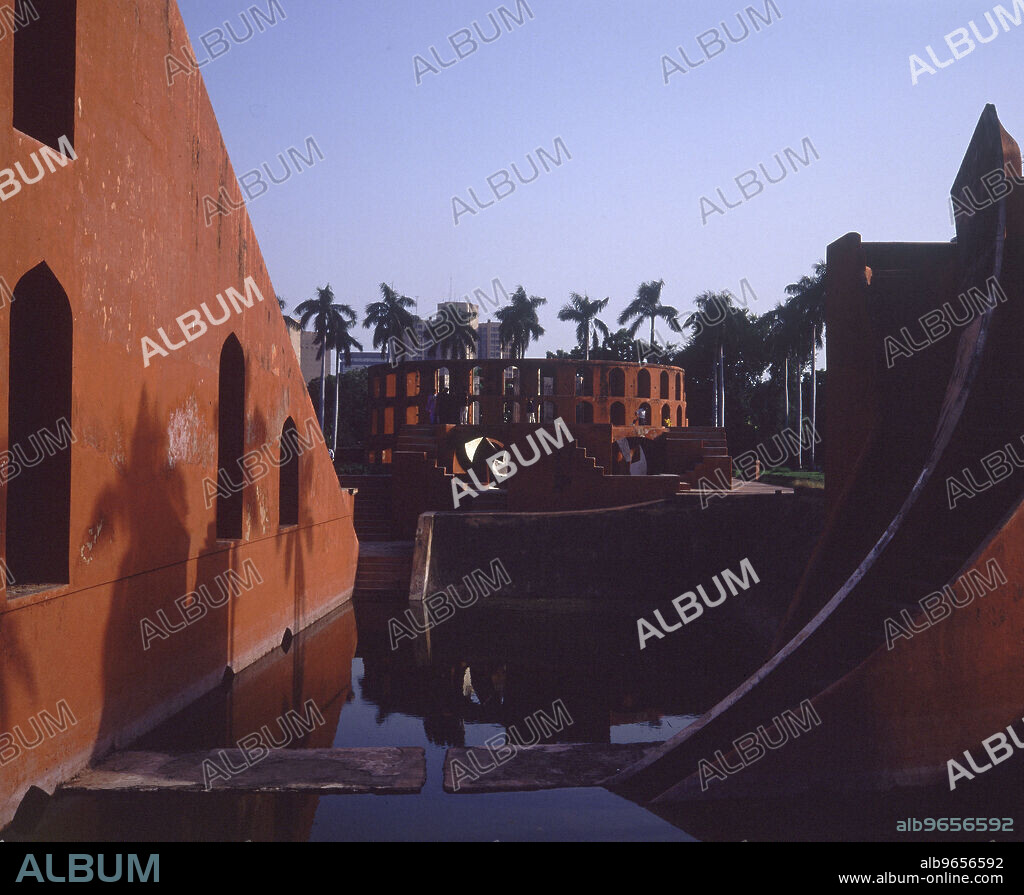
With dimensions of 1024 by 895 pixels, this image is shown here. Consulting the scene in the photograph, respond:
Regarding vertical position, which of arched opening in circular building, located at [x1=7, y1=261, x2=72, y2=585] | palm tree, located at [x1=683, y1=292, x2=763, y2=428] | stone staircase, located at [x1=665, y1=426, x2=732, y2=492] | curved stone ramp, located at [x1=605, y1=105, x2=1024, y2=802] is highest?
palm tree, located at [x1=683, y1=292, x2=763, y2=428]

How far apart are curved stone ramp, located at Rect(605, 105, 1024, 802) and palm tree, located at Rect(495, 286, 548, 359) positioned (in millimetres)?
41277

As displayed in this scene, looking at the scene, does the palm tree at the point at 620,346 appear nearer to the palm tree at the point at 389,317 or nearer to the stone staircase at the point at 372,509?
the palm tree at the point at 389,317

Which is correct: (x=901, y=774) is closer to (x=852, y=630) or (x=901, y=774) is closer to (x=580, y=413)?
(x=852, y=630)

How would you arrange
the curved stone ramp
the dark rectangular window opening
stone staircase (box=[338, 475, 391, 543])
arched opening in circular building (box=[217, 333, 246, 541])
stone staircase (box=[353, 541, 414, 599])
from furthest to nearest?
stone staircase (box=[338, 475, 391, 543]) → stone staircase (box=[353, 541, 414, 599]) → arched opening in circular building (box=[217, 333, 246, 541]) → the dark rectangular window opening → the curved stone ramp

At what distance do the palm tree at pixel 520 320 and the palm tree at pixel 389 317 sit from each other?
5088 millimetres

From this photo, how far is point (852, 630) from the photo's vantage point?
7.19 metres

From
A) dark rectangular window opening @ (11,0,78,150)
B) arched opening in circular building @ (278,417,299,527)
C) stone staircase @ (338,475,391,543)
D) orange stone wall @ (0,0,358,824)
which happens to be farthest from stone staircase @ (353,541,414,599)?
dark rectangular window opening @ (11,0,78,150)

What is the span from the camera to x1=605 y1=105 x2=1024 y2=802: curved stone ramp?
5.99 metres

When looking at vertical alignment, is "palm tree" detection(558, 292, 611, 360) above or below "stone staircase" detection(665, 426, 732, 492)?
above

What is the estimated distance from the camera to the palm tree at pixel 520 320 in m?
49.6

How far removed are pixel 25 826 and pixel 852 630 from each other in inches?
242

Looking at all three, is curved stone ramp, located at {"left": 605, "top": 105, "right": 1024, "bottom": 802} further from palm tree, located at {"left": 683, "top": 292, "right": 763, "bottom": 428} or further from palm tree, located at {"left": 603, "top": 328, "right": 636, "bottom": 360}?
palm tree, located at {"left": 603, "top": 328, "right": 636, "bottom": 360}

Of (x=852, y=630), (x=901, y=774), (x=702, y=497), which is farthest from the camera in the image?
(x=702, y=497)
